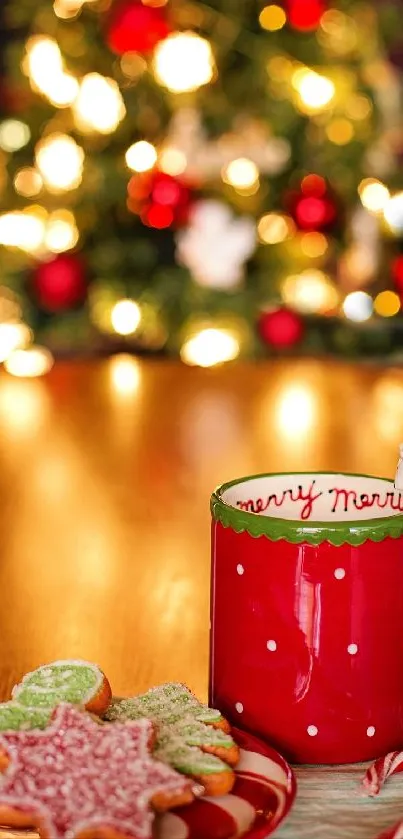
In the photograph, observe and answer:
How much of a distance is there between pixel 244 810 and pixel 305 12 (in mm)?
2562

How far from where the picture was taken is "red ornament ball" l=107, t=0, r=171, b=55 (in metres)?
2.63

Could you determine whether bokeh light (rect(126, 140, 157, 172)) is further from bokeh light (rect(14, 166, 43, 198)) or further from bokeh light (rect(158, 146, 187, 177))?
bokeh light (rect(14, 166, 43, 198))

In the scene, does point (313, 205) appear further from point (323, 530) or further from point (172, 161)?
point (323, 530)

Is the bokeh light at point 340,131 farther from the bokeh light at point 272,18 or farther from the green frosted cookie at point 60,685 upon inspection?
the green frosted cookie at point 60,685

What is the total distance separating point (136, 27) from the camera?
2.63 metres

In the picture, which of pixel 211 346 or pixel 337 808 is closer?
pixel 337 808

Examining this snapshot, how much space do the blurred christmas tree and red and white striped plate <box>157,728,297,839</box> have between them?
7.77ft

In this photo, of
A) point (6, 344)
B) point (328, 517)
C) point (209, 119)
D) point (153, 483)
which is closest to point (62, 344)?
point (6, 344)

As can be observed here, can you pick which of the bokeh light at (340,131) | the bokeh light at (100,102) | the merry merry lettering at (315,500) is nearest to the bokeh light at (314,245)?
the bokeh light at (340,131)

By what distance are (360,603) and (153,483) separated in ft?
1.90

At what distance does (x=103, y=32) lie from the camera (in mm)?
2770

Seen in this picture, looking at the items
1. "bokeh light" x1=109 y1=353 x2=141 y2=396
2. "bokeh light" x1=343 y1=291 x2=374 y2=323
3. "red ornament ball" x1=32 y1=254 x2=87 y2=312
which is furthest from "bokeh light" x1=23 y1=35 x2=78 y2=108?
"bokeh light" x1=109 y1=353 x2=141 y2=396

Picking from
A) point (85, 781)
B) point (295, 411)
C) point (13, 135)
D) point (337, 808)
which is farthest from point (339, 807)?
point (13, 135)

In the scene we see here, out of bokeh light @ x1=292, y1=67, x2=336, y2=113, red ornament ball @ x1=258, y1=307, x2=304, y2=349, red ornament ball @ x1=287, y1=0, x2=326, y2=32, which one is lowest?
red ornament ball @ x1=258, y1=307, x2=304, y2=349
